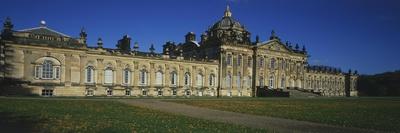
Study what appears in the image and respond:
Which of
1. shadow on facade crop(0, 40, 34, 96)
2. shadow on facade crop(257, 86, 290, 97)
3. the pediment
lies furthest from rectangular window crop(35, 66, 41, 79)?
the pediment

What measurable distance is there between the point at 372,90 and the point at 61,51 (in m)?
85.5

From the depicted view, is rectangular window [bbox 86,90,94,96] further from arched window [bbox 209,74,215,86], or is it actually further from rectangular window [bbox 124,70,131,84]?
arched window [bbox 209,74,215,86]

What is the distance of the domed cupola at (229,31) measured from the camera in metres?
62.5

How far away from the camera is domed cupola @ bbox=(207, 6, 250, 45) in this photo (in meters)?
62.5

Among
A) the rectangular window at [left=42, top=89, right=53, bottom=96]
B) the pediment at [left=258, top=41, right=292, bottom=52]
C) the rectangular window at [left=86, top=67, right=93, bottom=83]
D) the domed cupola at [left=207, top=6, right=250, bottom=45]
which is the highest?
the domed cupola at [left=207, top=6, right=250, bottom=45]

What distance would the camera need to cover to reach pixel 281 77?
227 feet

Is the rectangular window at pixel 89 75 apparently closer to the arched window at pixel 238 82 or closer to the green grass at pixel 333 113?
the green grass at pixel 333 113

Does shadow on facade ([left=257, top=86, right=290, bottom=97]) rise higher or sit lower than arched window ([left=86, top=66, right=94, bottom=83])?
lower

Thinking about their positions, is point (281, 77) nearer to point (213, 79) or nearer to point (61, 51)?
point (213, 79)

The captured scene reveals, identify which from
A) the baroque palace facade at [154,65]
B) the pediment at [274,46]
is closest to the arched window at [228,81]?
the baroque palace facade at [154,65]

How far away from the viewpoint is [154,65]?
5312 cm

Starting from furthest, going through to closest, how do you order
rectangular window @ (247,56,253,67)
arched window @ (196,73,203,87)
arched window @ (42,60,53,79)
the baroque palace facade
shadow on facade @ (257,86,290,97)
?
rectangular window @ (247,56,253,67)
arched window @ (196,73,203,87)
shadow on facade @ (257,86,290,97)
arched window @ (42,60,53,79)
the baroque palace facade

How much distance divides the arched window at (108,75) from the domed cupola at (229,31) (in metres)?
Result: 19.8

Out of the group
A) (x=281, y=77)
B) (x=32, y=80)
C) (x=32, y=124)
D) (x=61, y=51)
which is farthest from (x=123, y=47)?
(x=32, y=124)
